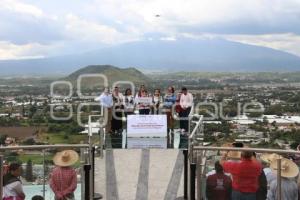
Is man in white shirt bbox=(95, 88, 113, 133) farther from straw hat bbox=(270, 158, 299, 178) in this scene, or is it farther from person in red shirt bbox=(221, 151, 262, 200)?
straw hat bbox=(270, 158, 299, 178)

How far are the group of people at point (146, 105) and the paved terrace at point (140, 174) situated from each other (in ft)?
5.57

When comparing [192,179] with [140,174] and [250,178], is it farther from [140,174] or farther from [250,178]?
[140,174]

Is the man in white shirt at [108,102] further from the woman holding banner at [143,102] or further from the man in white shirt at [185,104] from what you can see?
Result: the man in white shirt at [185,104]

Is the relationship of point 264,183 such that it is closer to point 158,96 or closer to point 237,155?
point 237,155

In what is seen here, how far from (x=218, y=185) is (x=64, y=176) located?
2302 mm

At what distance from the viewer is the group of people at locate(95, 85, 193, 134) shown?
15977 mm

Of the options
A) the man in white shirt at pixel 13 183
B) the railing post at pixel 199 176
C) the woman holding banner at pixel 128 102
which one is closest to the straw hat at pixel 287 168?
the railing post at pixel 199 176

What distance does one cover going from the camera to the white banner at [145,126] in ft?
50.1

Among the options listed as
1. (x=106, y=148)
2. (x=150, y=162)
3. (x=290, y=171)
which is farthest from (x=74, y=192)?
(x=106, y=148)

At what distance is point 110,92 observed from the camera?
15.8m

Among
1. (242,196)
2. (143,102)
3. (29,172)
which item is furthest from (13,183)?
(143,102)

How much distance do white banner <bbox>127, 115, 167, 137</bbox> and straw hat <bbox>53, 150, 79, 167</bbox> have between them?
735 centimetres

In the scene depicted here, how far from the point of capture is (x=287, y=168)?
716 cm

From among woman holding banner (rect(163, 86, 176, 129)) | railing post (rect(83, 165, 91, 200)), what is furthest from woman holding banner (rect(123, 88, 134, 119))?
railing post (rect(83, 165, 91, 200))
